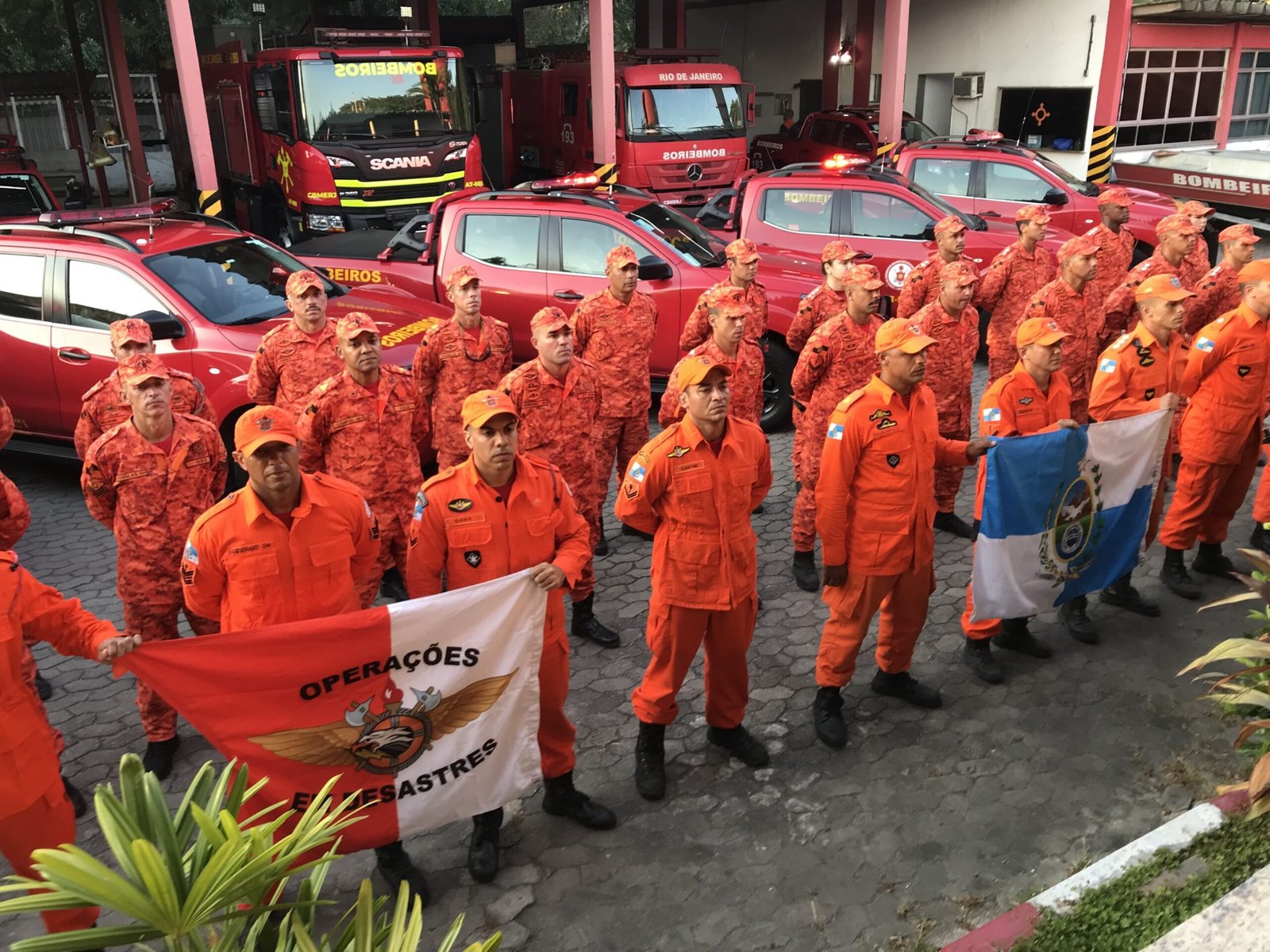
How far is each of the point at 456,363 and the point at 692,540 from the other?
8.37 ft

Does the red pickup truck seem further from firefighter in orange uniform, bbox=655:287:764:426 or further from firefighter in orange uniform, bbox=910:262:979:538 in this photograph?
firefighter in orange uniform, bbox=910:262:979:538

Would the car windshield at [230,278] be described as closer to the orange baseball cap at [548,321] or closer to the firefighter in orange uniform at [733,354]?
the orange baseball cap at [548,321]

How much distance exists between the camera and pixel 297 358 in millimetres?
5414

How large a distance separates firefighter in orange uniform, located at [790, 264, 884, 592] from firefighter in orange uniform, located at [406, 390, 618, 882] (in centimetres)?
239

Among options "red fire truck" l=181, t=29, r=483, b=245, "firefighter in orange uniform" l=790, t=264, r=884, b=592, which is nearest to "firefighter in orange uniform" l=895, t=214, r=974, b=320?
"firefighter in orange uniform" l=790, t=264, r=884, b=592

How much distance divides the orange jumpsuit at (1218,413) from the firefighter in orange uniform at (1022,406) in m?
1.09

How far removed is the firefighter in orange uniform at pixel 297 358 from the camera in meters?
5.40

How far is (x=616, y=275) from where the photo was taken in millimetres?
6137

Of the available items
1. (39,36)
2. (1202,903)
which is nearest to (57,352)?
(1202,903)

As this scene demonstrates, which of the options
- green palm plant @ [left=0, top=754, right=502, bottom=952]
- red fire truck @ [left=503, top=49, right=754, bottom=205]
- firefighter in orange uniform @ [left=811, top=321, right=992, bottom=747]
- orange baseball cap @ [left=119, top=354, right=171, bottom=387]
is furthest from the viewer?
red fire truck @ [left=503, top=49, right=754, bottom=205]

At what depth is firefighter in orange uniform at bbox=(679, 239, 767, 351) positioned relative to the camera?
6.22 meters

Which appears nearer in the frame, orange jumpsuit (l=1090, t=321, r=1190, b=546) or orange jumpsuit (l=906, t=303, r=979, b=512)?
orange jumpsuit (l=1090, t=321, r=1190, b=546)

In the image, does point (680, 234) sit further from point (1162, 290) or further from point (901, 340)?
point (901, 340)

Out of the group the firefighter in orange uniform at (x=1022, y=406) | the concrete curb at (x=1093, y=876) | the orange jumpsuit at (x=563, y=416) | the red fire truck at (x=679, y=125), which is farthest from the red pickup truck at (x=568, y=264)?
the red fire truck at (x=679, y=125)
